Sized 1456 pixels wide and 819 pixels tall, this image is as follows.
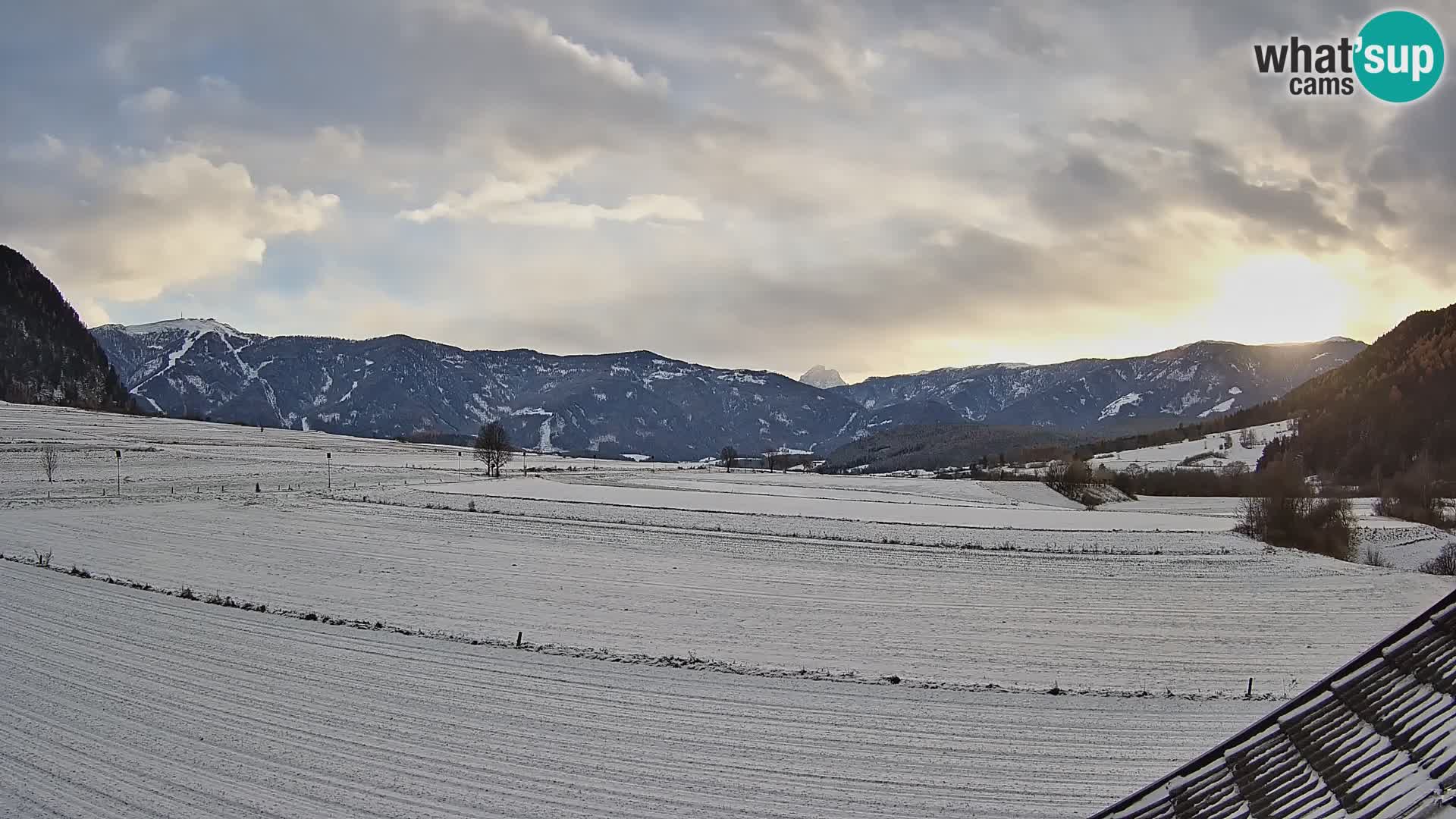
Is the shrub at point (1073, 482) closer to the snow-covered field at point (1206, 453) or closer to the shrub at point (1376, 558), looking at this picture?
the shrub at point (1376, 558)

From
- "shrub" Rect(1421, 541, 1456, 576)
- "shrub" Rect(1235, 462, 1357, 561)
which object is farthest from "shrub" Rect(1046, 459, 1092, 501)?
"shrub" Rect(1421, 541, 1456, 576)

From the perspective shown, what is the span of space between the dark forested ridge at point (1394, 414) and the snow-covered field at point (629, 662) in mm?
88275

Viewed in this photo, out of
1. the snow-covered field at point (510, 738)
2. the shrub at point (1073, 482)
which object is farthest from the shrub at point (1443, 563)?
the snow-covered field at point (510, 738)

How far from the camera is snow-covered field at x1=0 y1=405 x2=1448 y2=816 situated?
14.5 metres

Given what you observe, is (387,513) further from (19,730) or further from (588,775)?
(588,775)

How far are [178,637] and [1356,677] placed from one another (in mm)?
27699

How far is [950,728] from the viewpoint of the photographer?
693 inches

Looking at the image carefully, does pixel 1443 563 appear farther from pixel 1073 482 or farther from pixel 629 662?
pixel 629 662

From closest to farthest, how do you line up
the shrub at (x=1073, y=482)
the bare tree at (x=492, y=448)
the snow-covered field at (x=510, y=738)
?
the snow-covered field at (x=510, y=738)
the shrub at (x=1073, y=482)
the bare tree at (x=492, y=448)

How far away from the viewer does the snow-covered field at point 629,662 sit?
1446 cm

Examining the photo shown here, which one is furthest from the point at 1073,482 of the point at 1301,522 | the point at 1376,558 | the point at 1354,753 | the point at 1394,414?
the point at 1354,753

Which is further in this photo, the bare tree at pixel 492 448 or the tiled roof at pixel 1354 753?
the bare tree at pixel 492 448

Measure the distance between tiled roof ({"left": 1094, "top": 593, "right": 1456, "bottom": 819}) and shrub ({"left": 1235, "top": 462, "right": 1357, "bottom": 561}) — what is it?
60.7m

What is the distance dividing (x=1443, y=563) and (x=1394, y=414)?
95749 mm
